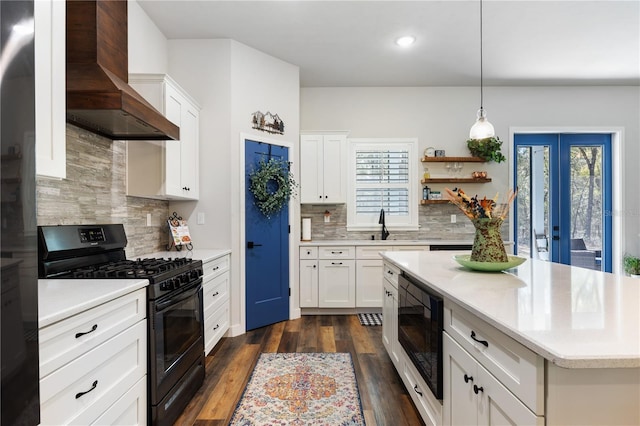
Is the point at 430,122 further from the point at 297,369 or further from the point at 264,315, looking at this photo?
the point at 297,369

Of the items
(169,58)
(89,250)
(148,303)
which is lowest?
(148,303)

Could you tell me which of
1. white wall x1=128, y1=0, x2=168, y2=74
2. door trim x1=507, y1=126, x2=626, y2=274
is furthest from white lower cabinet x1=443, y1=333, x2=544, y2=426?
door trim x1=507, y1=126, x2=626, y2=274

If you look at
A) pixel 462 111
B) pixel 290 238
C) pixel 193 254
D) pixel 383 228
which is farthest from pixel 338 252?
pixel 462 111

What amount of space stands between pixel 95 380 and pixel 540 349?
5.25ft

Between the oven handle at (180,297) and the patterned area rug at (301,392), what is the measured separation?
792 mm

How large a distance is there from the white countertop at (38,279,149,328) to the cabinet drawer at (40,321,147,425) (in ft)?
0.65

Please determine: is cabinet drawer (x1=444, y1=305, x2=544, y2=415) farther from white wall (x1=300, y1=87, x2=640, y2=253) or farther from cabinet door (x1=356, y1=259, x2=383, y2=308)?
white wall (x1=300, y1=87, x2=640, y2=253)

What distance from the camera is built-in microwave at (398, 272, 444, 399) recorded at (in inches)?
63.6

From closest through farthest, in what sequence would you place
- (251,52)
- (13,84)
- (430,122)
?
(13,84) < (251,52) < (430,122)

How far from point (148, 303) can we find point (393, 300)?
1.69 metres

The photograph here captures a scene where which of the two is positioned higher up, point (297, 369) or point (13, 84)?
point (13, 84)

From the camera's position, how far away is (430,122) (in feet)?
15.6

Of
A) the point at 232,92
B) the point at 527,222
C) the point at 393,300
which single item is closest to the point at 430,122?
the point at 527,222

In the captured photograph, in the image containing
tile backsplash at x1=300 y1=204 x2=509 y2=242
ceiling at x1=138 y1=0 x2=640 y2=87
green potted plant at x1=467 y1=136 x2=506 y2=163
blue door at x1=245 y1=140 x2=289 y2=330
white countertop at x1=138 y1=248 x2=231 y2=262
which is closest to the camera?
white countertop at x1=138 y1=248 x2=231 y2=262
